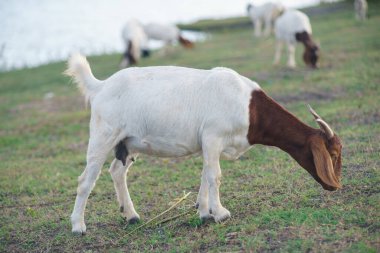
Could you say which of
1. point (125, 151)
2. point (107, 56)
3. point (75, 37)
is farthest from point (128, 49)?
point (125, 151)

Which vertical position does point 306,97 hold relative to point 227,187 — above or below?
below

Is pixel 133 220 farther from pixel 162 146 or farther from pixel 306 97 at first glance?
pixel 306 97

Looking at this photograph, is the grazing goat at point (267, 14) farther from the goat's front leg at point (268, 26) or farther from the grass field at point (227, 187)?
the grass field at point (227, 187)

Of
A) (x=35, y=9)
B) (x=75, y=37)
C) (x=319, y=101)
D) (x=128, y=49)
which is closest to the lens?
(x=319, y=101)

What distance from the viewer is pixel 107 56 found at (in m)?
20.9

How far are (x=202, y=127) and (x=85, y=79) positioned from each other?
4.74 ft

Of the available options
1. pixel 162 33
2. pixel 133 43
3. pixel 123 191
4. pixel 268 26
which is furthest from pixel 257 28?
pixel 123 191

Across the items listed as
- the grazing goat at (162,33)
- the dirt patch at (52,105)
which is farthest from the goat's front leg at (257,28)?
the dirt patch at (52,105)

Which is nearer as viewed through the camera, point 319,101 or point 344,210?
point 344,210

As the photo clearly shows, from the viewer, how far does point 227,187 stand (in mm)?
7262

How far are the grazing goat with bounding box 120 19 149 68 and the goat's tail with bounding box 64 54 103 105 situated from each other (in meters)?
11.8

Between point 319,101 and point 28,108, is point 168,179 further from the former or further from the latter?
point 28,108

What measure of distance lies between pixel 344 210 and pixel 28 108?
32.8 feet

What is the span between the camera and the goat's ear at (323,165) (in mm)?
5797
